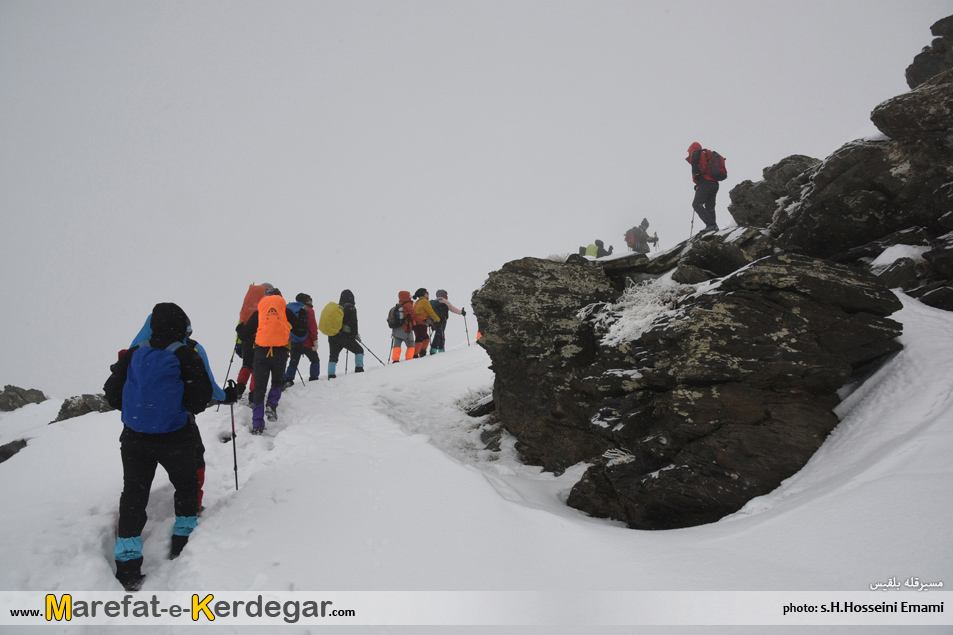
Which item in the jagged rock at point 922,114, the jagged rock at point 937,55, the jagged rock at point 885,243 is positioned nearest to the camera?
the jagged rock at point 885,243

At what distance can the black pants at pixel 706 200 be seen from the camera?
1201 centimetres

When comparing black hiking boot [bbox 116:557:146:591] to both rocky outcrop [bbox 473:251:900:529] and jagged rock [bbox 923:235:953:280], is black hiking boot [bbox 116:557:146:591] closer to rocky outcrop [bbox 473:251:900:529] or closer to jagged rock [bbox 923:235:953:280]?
rocky outcrop [bbox 473:251:900:529]

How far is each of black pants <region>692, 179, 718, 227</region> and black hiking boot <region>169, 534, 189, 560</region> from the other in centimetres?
1303

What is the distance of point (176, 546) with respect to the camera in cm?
517

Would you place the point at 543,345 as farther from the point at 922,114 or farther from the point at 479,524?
the point at 922,114

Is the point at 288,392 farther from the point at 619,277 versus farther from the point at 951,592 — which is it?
the point at 951,592

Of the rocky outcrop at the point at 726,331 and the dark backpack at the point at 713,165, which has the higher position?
the dark backpack at the point at 713,165

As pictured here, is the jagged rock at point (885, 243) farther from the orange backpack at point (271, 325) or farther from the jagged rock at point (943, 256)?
the orange backpack at point (271, 325)

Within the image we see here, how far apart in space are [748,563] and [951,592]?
127cm

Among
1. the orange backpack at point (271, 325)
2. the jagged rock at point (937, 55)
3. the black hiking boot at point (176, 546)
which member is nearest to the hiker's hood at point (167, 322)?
the black hiking boot at point (176, 546)

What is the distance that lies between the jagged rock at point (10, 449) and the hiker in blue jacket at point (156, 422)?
6462 millimetres

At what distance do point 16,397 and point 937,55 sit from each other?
110ft

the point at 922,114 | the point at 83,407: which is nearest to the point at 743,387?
the point at 922,114

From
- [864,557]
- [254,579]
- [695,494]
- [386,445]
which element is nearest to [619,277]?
[695,494]
